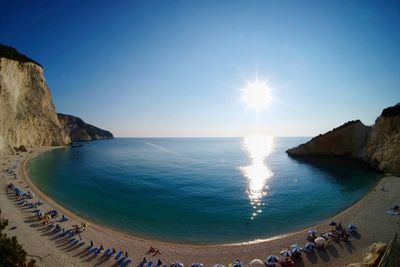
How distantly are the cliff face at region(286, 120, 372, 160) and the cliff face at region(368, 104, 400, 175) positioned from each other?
7612mm

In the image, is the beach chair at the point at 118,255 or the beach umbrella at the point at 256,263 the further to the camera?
the beach chair at the point at 118,255

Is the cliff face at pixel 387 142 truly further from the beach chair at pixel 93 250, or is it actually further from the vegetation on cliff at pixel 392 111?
the beach chair at pixel 93 250

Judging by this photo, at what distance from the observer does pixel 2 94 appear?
64188 millimetres

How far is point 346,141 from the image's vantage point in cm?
7950

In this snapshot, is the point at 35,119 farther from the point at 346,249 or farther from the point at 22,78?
the point at 346,249

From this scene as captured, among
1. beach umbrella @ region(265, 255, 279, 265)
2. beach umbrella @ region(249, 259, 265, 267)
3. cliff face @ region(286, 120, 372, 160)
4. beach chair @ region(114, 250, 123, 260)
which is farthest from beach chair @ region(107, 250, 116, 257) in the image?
cliff face @ region(286, 120, 372, 160)

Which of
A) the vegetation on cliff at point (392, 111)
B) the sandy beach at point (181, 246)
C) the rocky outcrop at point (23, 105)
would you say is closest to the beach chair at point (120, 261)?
the sandy beach at point (181, 246)

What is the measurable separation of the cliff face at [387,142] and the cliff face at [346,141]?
25.0 feet

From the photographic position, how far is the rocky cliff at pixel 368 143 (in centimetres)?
5491

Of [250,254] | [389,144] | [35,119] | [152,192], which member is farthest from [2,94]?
[389,144]

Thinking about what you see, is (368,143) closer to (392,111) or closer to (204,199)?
(392,111)

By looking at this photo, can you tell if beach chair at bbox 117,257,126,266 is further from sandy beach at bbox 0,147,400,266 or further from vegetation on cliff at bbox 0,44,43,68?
vegetation on cliff at bbox 0,44,43,68

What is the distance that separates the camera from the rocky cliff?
54.9m

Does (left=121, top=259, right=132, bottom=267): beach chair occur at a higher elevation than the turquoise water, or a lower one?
lower
